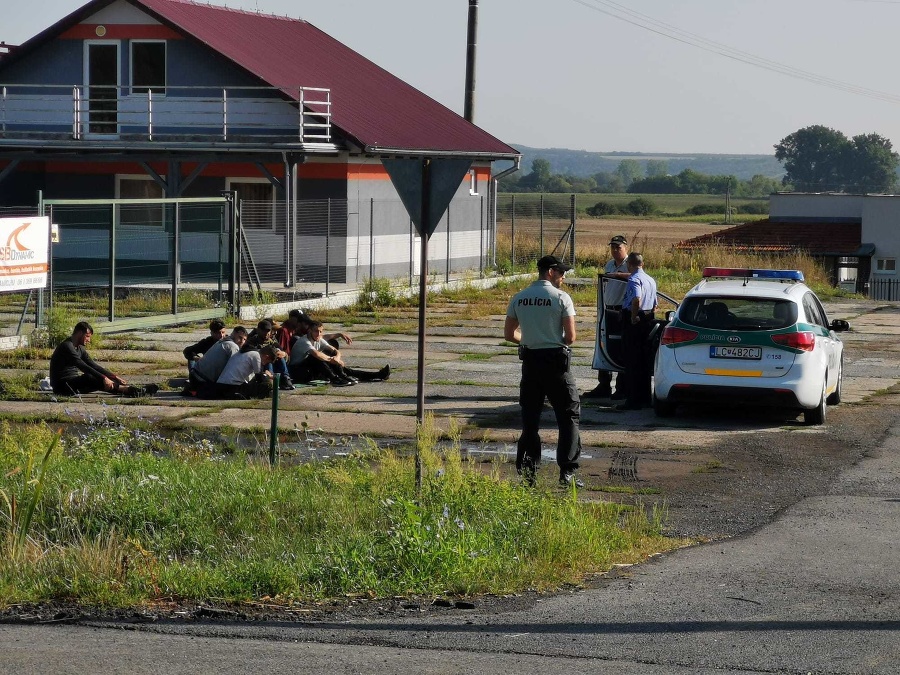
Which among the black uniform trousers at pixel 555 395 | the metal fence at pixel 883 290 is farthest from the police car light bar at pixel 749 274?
the metal fence at pixel 883 290

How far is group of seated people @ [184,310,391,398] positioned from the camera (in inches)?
599

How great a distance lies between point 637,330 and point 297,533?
22.0ft

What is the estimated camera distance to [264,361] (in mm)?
15367

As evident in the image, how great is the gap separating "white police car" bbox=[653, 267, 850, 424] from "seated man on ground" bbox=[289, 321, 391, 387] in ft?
14.1

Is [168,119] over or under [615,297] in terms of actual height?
over

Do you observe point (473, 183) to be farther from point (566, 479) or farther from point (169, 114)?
point (566, 479)

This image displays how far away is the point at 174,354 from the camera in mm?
19359

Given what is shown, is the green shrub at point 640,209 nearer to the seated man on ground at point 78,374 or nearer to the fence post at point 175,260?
the fence post at point 175,260

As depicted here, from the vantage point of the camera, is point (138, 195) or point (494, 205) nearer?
point (138, 195)

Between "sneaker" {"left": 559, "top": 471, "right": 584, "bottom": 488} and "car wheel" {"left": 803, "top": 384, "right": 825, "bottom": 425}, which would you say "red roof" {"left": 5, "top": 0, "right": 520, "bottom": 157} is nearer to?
"car wheel" {"left": 803, "top": 384, "right": 825, "bottom": 425}

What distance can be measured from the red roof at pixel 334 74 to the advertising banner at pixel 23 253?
402 inches

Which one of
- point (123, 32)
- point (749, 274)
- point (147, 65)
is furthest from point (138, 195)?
point (749, 274)

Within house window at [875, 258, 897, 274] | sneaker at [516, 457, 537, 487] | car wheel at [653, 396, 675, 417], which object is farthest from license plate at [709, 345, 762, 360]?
house window at [875, 258, 897, 274]

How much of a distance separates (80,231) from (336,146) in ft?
24.3
